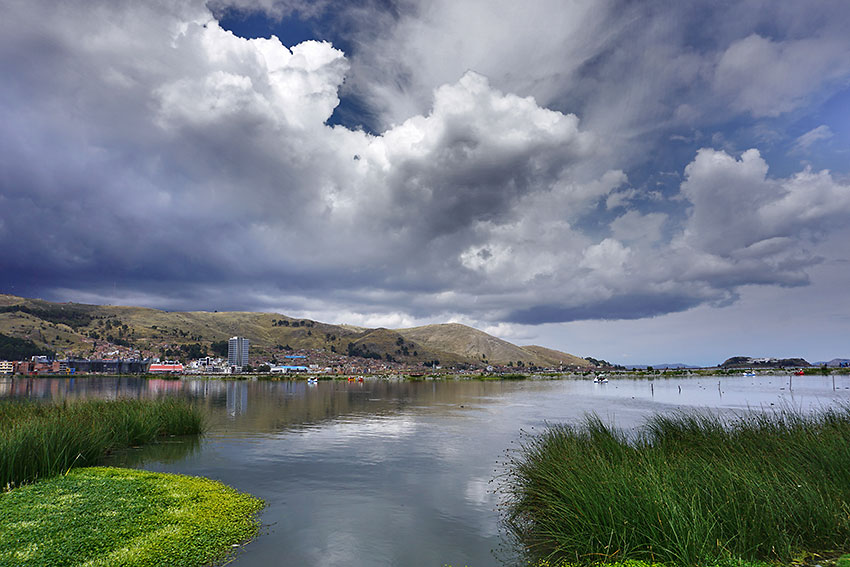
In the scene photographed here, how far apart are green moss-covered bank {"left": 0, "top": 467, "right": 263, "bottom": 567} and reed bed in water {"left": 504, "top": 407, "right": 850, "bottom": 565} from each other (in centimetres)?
962

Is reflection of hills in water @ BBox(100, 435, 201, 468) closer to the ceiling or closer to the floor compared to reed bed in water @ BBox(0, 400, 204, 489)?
closer to the floor

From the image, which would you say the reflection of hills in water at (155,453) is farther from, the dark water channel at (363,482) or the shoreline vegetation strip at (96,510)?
the shoreline vegetation strip at (96,510)

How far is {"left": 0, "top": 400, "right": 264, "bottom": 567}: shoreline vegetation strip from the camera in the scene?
37.1 ft

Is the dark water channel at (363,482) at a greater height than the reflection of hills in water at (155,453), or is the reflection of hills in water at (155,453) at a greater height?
the reflection of hills in water at (155,453)

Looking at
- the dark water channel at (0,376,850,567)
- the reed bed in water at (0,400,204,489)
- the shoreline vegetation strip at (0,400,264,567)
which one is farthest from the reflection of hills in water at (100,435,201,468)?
the shoreline vegetation strip at (0,400,264,567)

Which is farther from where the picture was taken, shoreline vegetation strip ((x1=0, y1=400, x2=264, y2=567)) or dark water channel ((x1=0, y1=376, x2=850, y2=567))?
dark water channel ((x1=0, y1=376, x2=850, y2=567))

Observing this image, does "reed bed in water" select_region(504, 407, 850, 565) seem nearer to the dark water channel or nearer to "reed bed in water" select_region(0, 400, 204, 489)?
the dark water channel

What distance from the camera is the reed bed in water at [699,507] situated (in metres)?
9.96

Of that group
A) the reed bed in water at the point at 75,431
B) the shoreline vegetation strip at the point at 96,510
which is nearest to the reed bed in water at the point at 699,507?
the shoreline vegetation strip at the point at 96,510

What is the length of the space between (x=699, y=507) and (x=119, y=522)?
15.3m

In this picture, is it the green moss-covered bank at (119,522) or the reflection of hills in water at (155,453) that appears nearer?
the green moss-covered bank at (119,522)

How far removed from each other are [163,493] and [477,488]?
43.0ft

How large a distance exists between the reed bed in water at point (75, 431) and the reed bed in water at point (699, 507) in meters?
17.8

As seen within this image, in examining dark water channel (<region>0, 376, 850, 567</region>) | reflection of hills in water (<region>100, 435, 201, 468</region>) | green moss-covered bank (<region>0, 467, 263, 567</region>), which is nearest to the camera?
green moss-covered bank (<region>0, 467, 263, 567</region>)
